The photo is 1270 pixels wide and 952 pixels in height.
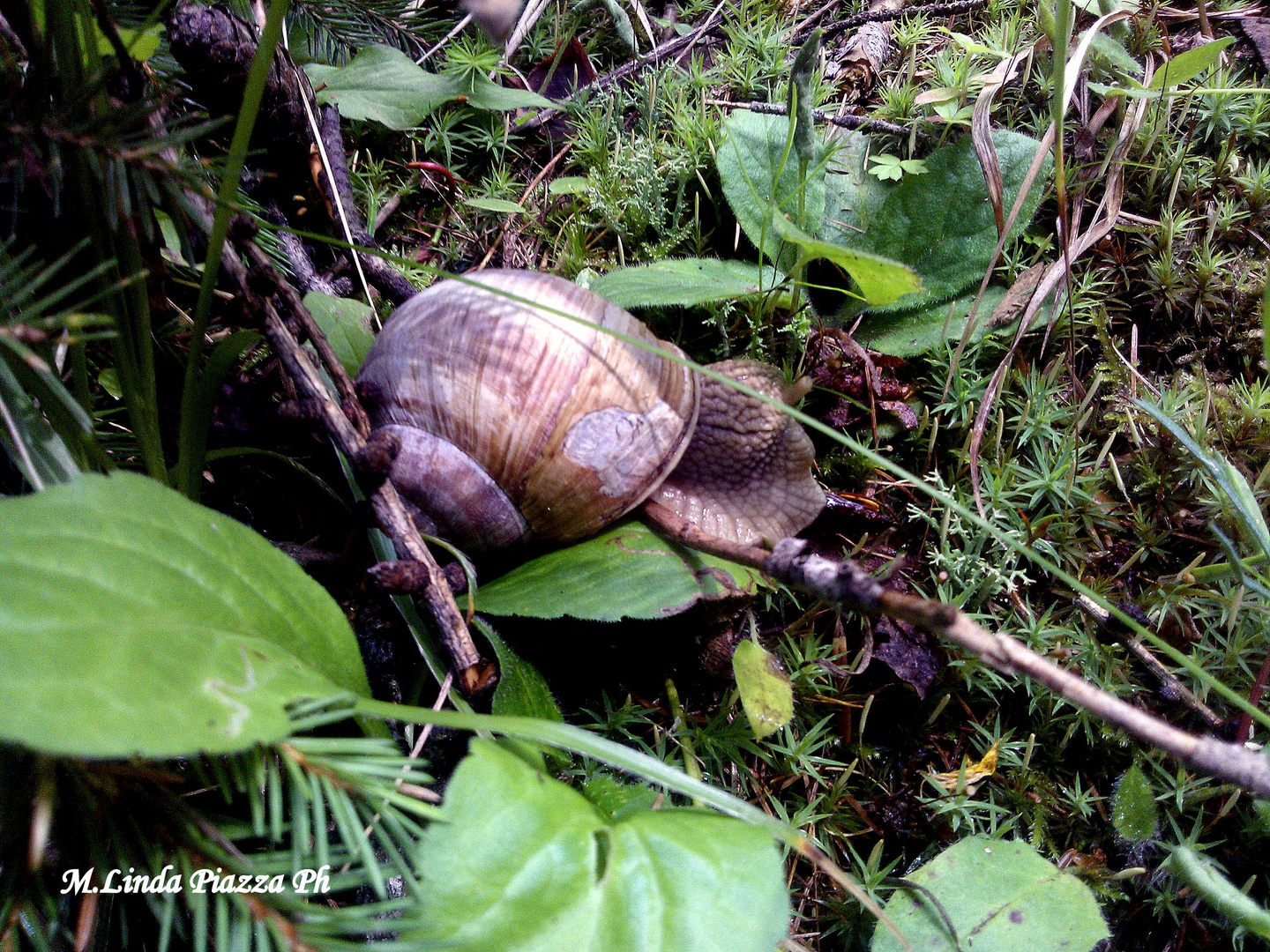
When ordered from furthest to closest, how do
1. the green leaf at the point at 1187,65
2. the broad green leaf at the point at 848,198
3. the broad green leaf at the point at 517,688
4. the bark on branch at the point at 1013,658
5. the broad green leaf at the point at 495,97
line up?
the broad green leaf at the point at 495,97, the broad green leaf at the point at 848,198, the green leaf at the point at 1187,65, the broad green leaf at the point at 517,688, the bark on branch at the point at 1013,658

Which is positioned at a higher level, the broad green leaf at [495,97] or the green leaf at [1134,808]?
the broad green leaf at [495,97]

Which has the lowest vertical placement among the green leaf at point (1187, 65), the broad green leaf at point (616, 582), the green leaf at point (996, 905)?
the green leaf at point (996, 905)

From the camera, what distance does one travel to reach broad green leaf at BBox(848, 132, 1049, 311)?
6.04ft

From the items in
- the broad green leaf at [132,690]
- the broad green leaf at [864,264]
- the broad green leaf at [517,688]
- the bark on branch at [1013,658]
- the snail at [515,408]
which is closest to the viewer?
the broad green leaf at [132,690]

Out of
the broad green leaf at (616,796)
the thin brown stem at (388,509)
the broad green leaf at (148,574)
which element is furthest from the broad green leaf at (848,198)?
the broad green leaf at (148,574)

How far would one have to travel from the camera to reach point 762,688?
4.82 feet

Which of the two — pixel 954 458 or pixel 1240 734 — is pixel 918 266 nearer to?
pixel 954 458

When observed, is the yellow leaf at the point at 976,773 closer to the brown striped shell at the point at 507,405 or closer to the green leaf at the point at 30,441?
the brown striped shell at the point at 507,405

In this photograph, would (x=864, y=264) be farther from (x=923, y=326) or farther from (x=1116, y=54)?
(x=1116, y=54)

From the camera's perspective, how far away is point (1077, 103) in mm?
1966

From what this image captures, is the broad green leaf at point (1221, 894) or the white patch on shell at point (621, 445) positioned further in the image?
the white patch on shell at point (621, 445)

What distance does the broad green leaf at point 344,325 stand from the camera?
1.73 meters

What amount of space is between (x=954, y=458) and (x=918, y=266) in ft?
→ 1.71

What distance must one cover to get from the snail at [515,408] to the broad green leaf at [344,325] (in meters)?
0.06
